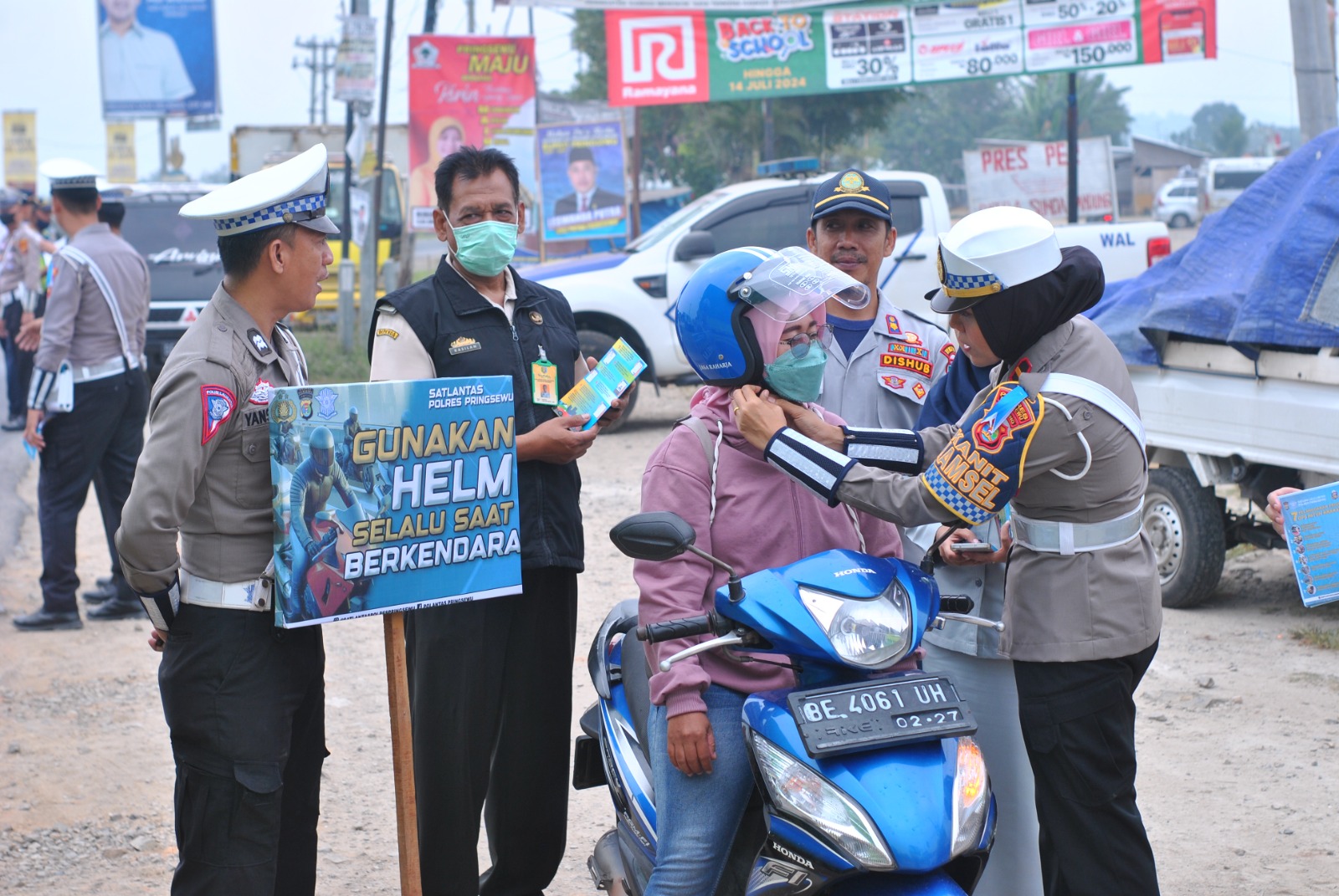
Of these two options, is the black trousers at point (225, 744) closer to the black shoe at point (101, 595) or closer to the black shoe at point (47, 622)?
the black shoe at point (47, 622)

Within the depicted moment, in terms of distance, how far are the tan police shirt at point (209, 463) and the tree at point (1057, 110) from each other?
5835 cm

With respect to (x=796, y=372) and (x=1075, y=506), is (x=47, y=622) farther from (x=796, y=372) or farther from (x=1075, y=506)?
(x=1075, y=506)

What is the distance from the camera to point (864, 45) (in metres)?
16.6

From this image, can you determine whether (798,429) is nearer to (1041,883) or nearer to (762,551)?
(762,551)

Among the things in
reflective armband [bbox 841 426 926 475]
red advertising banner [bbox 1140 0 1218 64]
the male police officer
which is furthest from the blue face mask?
red advertising banner [bbox 1140 0 1218 64]

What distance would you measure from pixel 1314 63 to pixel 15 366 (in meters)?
11.8

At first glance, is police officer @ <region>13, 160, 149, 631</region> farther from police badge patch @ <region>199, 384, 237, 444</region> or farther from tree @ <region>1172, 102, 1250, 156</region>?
tree @ <region>1172, 102, 1250, 156</region>

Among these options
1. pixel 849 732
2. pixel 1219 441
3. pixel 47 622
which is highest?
pixel 1219 441

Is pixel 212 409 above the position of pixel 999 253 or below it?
below

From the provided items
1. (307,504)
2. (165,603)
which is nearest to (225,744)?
(165,603)

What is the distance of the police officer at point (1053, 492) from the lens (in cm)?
263

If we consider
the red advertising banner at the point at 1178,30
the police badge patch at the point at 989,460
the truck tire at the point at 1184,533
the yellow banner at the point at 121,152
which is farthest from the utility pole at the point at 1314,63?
the yellow banner at the point at 121,152

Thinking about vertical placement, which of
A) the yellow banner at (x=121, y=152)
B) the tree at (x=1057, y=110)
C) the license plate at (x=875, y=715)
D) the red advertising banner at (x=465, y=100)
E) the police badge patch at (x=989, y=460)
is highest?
the tree at (x=1057, y=110)

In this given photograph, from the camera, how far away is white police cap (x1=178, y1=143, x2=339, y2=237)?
2.69 metres
